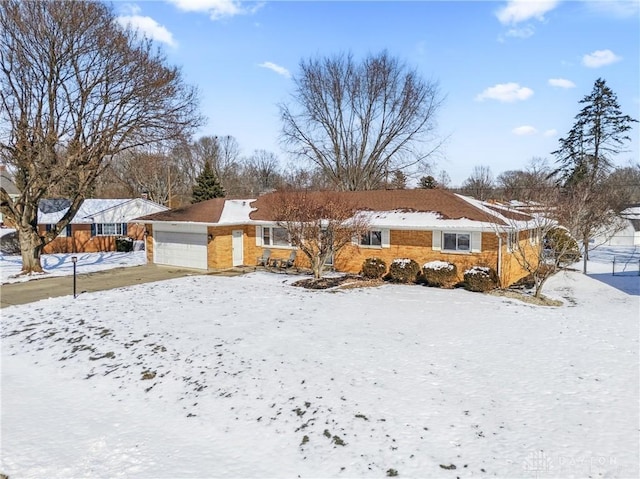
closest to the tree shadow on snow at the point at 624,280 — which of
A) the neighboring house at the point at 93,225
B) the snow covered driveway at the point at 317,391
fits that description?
the snow covered driveway at the point at 317,391

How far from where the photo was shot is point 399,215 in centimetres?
1878

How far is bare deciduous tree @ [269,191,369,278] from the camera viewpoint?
17.1 m

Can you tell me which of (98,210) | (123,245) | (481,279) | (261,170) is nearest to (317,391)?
(481,279)

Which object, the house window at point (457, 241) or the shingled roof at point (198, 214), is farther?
the shingled roof at point (198, 214)

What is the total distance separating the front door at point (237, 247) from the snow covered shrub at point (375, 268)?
6.84 metres

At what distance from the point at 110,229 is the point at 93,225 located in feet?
3.51

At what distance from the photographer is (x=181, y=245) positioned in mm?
21688

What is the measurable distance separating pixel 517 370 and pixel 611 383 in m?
1.59

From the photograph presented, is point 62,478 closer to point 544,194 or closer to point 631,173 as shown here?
point 544,194

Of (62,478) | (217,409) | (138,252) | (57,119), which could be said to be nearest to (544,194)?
(217,409)

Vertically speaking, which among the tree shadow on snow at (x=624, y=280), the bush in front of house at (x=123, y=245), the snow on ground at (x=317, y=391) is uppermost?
the bush in front of house at (x=123, y=245)

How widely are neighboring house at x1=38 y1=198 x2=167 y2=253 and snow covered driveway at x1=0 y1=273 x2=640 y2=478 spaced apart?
17291 millimetres

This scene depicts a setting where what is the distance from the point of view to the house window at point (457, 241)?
17.1m

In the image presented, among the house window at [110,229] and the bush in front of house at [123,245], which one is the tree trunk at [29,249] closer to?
the bush in front of house at [123,245]
